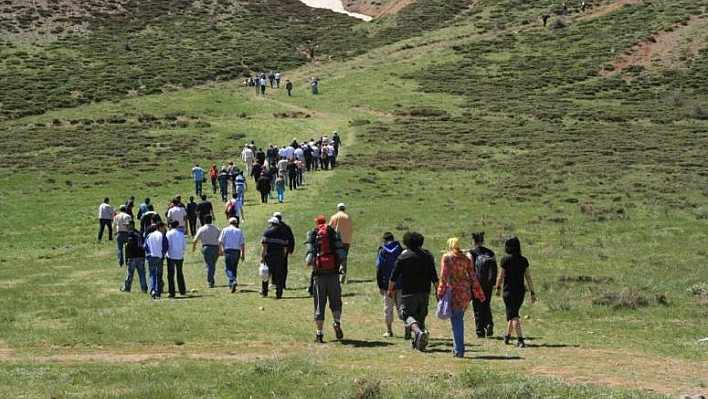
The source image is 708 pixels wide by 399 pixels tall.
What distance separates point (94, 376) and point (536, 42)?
3849 inches

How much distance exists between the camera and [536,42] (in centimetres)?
10575

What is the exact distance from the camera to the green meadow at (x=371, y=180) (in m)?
14.2

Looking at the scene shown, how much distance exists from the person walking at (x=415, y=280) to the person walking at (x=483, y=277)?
2233 mm

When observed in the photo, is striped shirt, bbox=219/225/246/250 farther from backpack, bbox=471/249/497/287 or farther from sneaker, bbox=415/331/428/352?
sneaker, bbox=415/331/428/352

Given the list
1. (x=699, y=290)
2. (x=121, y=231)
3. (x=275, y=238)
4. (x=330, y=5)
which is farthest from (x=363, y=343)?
(x=330, y=5)

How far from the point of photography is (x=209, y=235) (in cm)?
2255

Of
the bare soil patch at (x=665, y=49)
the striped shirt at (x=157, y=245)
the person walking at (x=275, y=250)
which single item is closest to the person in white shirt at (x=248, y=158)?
the striped shirt at (x=157, y=245)

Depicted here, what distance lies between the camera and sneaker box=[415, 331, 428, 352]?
14609 mm

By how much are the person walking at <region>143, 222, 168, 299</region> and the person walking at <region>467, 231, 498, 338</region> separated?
311 inches

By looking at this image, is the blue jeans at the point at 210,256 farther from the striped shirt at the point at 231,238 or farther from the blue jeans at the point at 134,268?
the blue jeans at the point at 134,268

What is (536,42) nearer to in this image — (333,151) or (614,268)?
(333,151)

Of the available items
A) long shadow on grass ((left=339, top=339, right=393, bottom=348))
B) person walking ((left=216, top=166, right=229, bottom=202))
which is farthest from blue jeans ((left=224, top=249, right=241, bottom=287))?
person walking ((left=216, top=166, right=229, bottom=202))

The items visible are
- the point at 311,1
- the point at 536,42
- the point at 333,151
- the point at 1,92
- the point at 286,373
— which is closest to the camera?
the point at 286,373

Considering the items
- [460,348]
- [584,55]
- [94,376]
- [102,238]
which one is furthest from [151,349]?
[584,55]
